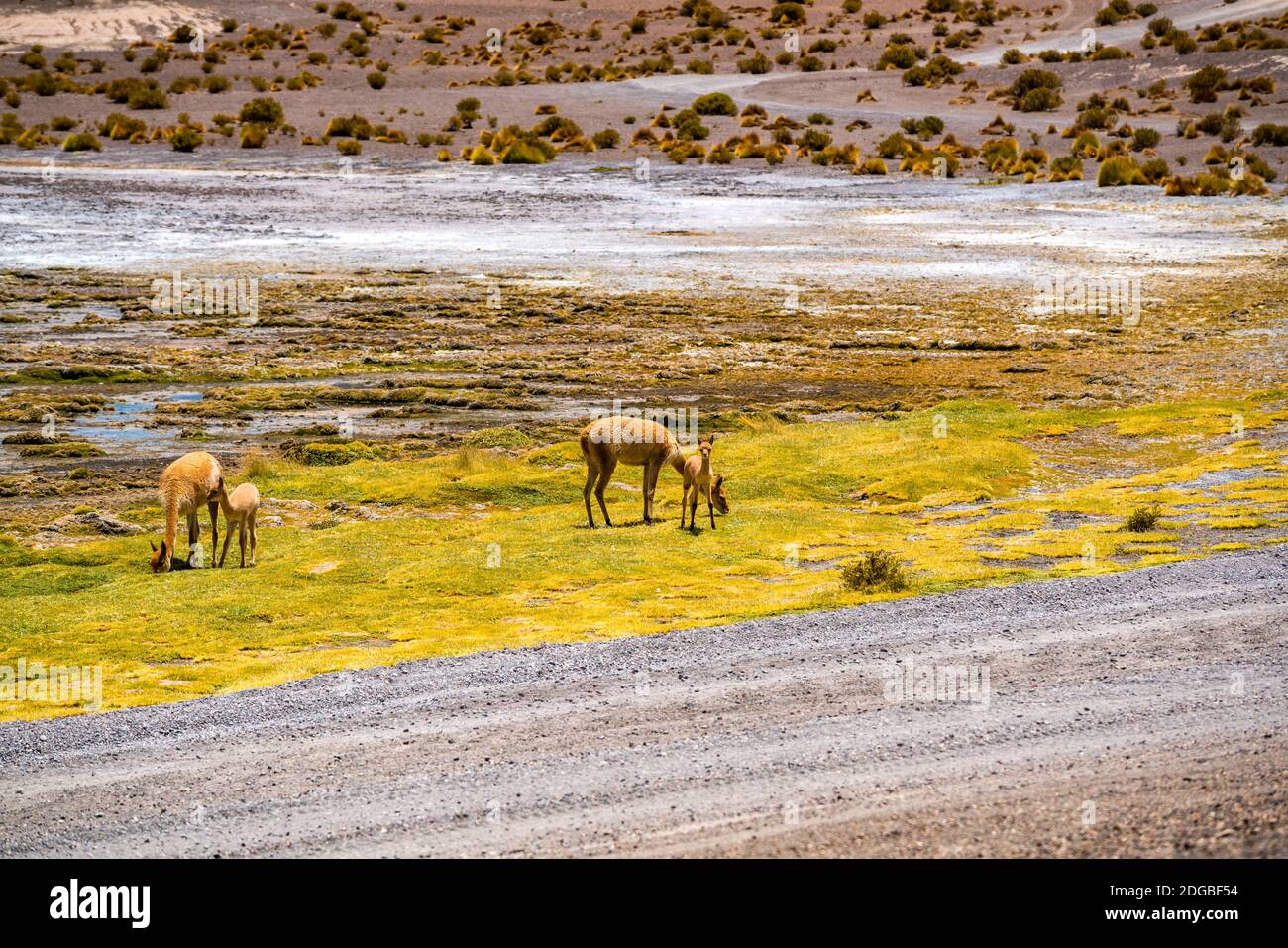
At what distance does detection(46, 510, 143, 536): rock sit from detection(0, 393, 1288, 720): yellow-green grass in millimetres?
380

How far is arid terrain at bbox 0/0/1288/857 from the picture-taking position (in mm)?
8984

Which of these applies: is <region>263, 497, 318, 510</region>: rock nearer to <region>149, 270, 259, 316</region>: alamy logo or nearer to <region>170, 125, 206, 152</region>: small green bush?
<region>149, 270, 259, 316</region>: alamy logo

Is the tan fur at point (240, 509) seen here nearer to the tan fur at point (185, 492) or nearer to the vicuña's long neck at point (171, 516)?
the tan fur at point (185, 492)

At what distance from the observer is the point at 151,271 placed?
35.4 m

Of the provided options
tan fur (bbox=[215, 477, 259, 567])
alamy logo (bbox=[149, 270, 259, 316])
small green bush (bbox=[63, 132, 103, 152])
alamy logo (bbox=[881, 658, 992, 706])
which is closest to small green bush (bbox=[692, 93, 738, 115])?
small green bush (bbox=[63, 132, 103, 152])

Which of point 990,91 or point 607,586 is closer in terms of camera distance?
point 607,586

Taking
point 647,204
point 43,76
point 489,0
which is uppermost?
point 489,0

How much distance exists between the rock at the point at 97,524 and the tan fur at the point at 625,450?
15.4 ft

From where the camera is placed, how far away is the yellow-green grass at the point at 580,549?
12.5 meters

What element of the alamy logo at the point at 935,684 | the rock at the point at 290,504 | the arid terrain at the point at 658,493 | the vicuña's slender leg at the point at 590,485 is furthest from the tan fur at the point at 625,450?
the alamy logo at the point at 935,684
